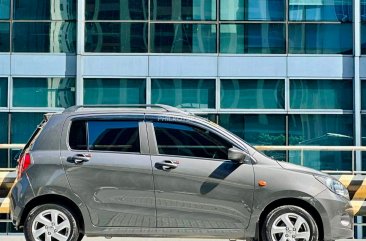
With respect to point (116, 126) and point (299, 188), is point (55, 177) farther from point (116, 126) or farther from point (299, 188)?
point (299, 188)

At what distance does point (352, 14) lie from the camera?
18.1 metres

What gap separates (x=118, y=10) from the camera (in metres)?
18.2

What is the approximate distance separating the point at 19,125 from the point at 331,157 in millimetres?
8328

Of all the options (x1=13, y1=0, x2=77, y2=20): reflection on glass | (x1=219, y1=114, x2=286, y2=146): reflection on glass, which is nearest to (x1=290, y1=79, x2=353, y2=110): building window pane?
(x1=219, y1=114, x2=286, y2=146): reflection on glass

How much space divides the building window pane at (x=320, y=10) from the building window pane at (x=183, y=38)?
2.24 meters

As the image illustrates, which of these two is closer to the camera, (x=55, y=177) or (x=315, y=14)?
(x=55, y=177)

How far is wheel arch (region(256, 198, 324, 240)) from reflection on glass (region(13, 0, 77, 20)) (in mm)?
12010

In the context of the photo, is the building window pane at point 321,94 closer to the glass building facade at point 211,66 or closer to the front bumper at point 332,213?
the glass building facade at point 211,66

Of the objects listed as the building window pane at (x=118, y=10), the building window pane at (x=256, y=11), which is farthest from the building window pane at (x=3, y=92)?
the building window pane at (x=256, y=11)

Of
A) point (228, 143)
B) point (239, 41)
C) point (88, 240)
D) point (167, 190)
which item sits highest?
point (239, 41)

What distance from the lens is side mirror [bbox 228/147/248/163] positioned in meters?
7.42

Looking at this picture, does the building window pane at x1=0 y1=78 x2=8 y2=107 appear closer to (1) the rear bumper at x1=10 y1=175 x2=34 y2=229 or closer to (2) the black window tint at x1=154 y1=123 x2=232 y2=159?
(1) the rear bumper at x1=10 y1=175 x2=34 y2=229

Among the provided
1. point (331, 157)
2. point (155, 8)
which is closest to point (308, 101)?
point (331, 157)

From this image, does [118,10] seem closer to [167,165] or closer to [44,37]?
[44,37]
